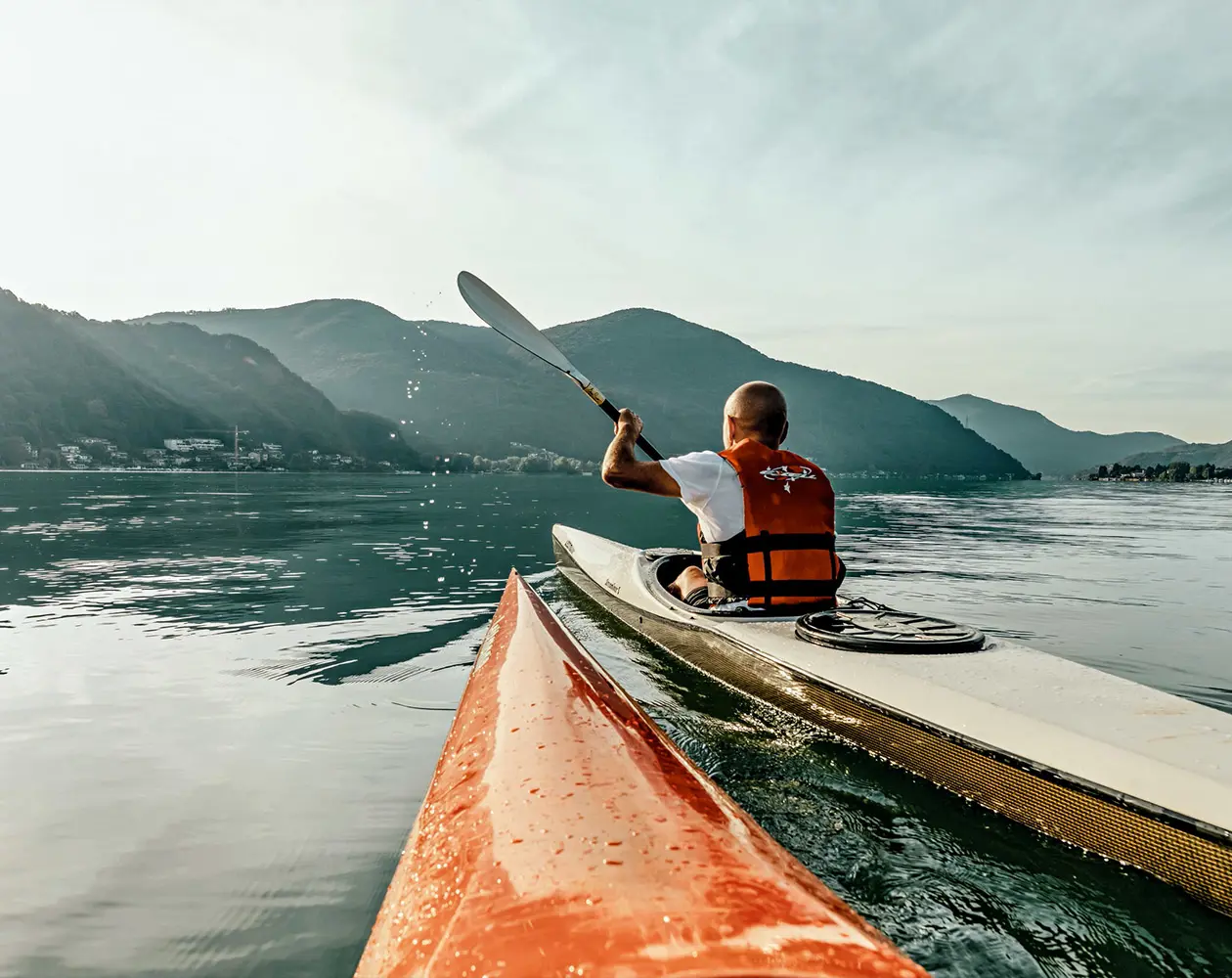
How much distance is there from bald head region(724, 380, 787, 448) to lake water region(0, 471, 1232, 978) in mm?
1814

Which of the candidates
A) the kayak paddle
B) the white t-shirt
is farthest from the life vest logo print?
the kayak paddle

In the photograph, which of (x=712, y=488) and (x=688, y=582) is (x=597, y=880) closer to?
(x=712, y=488)

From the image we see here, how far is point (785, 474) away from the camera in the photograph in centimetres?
477

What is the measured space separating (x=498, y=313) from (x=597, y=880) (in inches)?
306

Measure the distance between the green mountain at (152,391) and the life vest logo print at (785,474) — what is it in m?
113

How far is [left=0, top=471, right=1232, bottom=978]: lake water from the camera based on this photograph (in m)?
2.64

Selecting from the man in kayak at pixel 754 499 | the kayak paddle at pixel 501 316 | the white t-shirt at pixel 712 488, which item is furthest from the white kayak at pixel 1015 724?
the kayak paddle at pixel 501 316

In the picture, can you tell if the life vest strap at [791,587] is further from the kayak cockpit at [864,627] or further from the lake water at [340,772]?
the lake water at [340,772]

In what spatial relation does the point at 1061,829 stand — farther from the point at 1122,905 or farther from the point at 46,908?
the point at 46,908

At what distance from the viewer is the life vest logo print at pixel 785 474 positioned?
4742mm

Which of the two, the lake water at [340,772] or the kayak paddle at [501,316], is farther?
the kayak paddle at [501,316]

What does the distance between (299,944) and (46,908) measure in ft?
3.53

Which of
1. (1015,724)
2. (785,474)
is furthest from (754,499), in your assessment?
(1015,724)

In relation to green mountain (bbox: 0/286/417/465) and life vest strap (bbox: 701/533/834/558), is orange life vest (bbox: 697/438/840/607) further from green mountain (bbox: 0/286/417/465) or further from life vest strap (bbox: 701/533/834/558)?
green mountain (bbox: 0/286/417/465)
